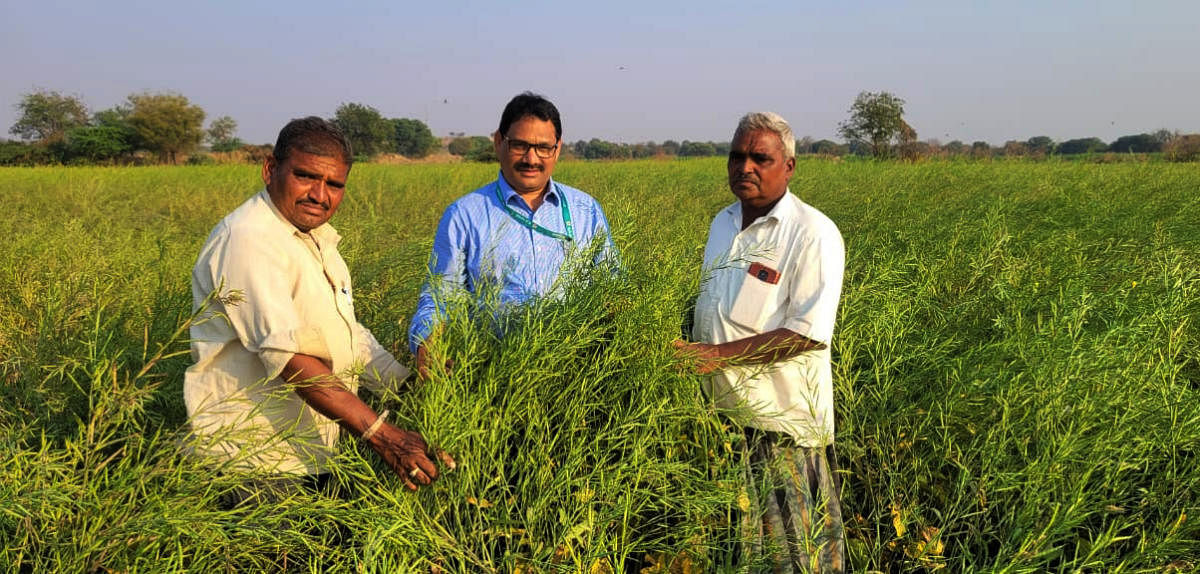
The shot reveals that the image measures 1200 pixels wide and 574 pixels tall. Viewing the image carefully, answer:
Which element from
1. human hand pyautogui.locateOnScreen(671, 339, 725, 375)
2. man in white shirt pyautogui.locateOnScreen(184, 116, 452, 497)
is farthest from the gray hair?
man in white shirt pyautogui.locateOnScreen(184, 116, 452, 497)

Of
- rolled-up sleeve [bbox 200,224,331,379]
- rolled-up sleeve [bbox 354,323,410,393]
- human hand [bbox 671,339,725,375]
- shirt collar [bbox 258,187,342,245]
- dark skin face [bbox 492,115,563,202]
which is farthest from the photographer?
dark skin face [bbox 492,115,563,202]

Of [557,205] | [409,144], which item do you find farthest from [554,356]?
[409,144]

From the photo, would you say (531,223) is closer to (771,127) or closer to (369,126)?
(771,127)

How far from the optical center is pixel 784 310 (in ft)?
5.51

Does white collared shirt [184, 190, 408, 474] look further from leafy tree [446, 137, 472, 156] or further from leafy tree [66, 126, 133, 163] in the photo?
leafy tree [446, 137, 472, 156]

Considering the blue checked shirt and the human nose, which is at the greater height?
the human nose

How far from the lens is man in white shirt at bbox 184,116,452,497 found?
1346mm

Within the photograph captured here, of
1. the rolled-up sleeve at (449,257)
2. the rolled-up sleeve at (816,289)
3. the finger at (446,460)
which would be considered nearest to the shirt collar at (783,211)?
the rolled-up sleeve at (816,289)

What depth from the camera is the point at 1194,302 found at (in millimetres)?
2785

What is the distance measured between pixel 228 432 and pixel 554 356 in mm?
717

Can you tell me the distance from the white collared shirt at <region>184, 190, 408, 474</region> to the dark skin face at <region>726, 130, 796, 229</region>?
111cm

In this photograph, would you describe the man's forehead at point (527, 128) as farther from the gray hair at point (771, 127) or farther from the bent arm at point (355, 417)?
the bent arm at point (355, 417)

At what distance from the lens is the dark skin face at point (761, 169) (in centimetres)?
177

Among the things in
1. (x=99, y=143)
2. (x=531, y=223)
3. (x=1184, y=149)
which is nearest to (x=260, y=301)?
(x=531, y=223)
